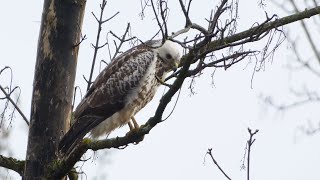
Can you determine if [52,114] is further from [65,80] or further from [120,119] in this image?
[120,119]

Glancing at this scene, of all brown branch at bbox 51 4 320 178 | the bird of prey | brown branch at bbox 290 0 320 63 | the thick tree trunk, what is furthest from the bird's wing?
brown branch at bbox 290 0 320 63

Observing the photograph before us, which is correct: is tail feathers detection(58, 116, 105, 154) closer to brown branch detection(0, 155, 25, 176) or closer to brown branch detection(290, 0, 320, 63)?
brown branch detection(0, 155, 25, 176)

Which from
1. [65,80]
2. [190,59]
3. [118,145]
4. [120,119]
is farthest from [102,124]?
[190,59]

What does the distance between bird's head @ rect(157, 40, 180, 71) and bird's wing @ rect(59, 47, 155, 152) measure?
0.10 metres

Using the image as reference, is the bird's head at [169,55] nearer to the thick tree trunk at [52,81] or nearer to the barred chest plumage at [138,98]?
the barred chest plumage at [138,98]

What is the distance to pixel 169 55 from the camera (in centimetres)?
731

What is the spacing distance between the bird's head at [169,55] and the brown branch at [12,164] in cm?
170

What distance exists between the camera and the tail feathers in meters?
6.44

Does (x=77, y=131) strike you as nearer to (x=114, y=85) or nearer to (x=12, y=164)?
(x=12, y=164)

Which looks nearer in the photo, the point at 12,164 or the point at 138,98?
the point at 12,164

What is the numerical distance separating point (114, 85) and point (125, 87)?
0.39 ft

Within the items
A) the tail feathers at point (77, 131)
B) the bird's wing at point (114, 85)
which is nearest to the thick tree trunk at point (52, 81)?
the tail feathers at point (77, 131)

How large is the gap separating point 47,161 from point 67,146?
21 centimetres

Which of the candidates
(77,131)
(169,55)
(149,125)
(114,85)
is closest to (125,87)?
(114,85)
